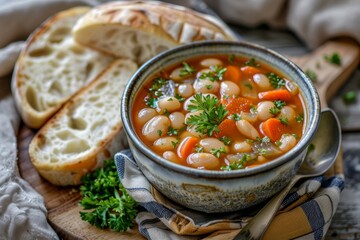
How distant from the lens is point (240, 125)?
238 centimetres

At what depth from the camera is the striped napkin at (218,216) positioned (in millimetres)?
2396

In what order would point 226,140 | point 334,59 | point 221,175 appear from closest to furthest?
point 221,175 → point 226,140 → point 334,59

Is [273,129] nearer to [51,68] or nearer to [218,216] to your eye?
[218,216]

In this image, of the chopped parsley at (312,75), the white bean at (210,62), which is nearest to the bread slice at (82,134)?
the white bean at (210,62)

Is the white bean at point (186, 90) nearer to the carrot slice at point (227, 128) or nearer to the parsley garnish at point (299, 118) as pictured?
the carrot slice at point (227, 128)

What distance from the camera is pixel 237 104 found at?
98.7 inches

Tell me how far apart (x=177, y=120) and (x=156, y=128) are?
11 centimetres

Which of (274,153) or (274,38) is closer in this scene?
(274,153)

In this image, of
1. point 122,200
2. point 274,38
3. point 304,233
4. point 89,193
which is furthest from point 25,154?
point 274,38

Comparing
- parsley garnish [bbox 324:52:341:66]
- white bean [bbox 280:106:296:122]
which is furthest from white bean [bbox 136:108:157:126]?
parsley garnish [bbox 324:52:341:66]

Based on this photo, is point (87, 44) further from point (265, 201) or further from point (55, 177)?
point (265, 201)

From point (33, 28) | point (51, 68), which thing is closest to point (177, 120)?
point (51, 68)

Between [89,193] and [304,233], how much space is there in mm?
1060

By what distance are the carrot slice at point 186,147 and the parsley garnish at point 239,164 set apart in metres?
0.17
